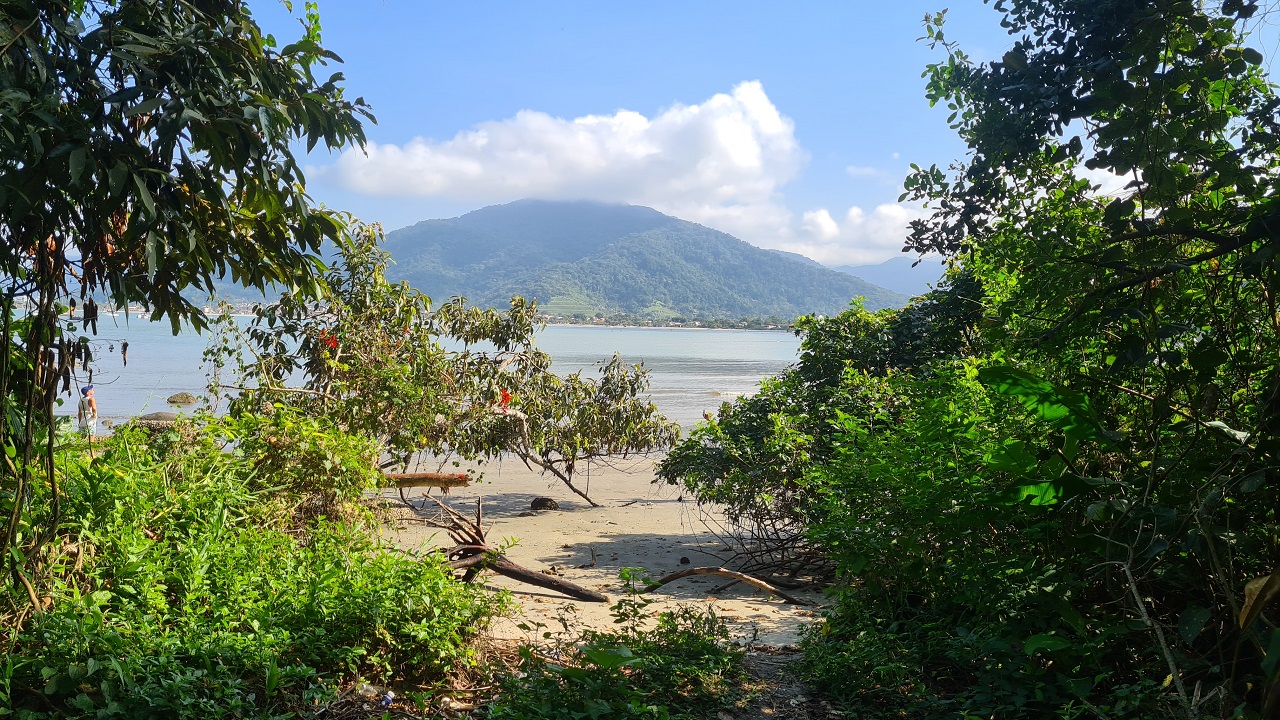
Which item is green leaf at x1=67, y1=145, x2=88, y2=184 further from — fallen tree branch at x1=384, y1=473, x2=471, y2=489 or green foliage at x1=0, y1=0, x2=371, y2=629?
fallen tree branch at x1=384, y1=473, x2=471, y2=489

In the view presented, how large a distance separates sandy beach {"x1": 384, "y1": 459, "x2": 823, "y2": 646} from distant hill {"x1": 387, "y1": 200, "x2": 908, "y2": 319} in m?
94.0

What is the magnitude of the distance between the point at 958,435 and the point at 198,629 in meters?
3.91

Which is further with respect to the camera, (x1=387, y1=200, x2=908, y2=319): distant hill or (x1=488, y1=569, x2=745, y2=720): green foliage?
(x1=387, y1=200, x2=908, y2=319): distant hill

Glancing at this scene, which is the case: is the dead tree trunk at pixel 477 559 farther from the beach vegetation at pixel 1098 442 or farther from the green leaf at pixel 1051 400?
the green leaf at pixel 1051 400

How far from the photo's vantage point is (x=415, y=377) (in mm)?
8992

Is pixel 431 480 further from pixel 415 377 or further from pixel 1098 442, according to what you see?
pixel 1098 442

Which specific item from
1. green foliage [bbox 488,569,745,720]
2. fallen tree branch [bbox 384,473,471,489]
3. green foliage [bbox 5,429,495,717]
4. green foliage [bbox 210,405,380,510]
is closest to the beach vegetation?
green foliage [bbox 488,569,745,720]

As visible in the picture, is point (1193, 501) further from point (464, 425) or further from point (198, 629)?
point (464, 425)

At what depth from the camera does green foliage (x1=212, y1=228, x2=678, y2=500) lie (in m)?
8.42

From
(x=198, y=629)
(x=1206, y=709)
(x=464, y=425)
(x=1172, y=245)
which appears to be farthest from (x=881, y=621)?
(x=464, y=425)

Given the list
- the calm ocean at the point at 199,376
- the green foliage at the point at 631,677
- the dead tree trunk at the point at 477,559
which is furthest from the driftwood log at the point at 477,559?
the calm ocean at the point at 199,376

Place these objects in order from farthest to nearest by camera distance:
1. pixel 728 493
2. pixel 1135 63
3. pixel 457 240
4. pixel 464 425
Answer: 1. pixel 457 240
2. pixel 464 425
3. pixel 728 493
4. pixel 1135 63

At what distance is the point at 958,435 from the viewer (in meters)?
4.36

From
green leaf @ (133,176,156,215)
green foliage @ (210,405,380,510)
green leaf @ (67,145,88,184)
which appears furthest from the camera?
green foliage @ (210,405,380,510)
